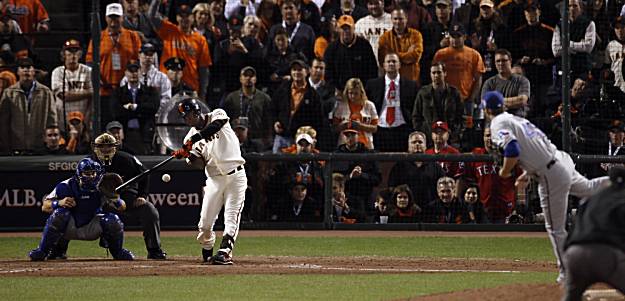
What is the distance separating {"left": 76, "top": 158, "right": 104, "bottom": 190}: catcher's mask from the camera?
13.2 meters

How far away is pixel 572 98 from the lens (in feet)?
55.6

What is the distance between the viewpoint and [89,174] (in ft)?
43.3

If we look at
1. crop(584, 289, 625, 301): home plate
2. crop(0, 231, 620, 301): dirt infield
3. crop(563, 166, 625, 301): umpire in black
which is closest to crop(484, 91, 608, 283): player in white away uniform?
crop(584, 289, 625, 301): home plate

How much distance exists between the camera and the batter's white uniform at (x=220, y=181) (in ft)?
42.3

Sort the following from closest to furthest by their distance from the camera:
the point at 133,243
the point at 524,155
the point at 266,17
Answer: the point at 524,155 < the point at 133,243 < the point at 266,17

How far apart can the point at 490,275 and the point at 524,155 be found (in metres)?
1.83

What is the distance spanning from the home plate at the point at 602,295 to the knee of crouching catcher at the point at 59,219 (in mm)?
6266

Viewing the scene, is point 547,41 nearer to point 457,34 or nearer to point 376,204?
point 457,34

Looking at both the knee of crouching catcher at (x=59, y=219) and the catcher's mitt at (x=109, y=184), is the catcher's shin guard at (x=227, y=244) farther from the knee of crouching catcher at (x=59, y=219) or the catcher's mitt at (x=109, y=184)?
the knee of crouching catcher at (x=59, y=219)

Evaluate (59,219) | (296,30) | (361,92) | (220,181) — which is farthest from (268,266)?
(296,30)

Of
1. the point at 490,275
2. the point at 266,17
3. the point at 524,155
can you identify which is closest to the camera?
the point at 524,155

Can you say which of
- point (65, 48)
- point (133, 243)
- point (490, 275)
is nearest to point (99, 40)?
point (65, 48)

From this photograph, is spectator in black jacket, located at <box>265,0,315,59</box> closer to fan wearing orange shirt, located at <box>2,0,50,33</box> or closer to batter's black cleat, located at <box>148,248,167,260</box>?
fan wearing orange shirt, located at <box>2,0,50,33</box>

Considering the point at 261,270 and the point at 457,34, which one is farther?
the point at 457,34
